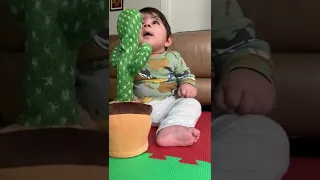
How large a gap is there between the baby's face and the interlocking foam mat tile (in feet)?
1.43

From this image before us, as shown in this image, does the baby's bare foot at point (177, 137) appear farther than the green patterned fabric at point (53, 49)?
Yes

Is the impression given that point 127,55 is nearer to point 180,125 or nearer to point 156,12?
point 180,125

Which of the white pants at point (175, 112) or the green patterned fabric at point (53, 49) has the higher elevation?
the green patterned fabric at point (53, 49)

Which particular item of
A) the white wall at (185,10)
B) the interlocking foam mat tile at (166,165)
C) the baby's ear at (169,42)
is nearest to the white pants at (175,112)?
the interlocking foam mat tile at (166,165)

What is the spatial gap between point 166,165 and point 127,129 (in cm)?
10

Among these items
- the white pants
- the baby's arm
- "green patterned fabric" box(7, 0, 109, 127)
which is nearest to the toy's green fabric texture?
the white pants

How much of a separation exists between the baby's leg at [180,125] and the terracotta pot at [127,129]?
74 mm

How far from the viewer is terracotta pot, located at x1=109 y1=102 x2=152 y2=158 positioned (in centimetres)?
66

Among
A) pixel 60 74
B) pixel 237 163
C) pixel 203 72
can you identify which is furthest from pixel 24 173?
pixel 203 72

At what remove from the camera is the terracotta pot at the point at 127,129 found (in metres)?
0.66

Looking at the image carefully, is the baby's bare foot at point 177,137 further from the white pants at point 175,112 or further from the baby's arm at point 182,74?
the baby's arm at point 182,74

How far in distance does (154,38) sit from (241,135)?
2.44 ft

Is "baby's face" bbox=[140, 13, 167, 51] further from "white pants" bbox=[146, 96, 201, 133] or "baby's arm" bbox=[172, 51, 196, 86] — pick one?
"white pants" bbox=[146, 96, 201, 133]

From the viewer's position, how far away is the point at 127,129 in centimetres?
67
